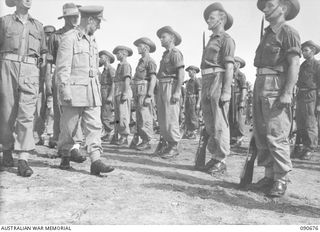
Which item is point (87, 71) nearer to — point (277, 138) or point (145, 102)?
point (277, 138)

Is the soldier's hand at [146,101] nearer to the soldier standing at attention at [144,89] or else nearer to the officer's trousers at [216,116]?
the soldier standing at attention at [144,89]

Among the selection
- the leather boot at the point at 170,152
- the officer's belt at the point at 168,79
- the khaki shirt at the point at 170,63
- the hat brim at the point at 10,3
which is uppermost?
the hat brim at the point at 10,3

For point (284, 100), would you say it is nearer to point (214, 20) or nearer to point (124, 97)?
point (214, 20)

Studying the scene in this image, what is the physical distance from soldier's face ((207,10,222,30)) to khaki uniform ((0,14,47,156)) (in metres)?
2.50

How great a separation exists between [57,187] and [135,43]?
4.78 meters

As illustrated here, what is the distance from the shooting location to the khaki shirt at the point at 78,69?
429cm

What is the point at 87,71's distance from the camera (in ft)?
14.5

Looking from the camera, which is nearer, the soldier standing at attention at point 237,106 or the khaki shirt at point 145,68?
the khaki shirt at point 145,68

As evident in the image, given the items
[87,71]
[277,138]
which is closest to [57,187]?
[87,71]

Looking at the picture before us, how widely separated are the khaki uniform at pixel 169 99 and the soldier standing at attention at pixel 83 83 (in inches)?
82.7

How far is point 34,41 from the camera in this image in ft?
14.0

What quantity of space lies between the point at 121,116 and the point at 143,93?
0.79 metres

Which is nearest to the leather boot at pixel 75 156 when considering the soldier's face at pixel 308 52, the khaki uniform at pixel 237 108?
the khaki uniform at pixel 237 108

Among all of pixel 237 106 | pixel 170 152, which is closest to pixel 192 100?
pixel 237 106
